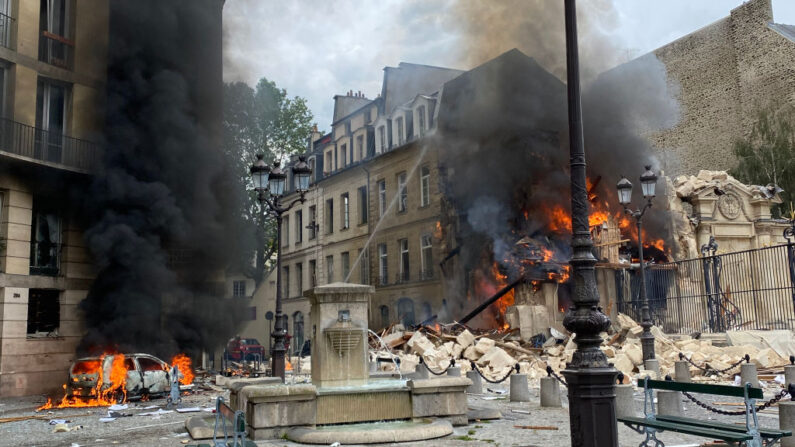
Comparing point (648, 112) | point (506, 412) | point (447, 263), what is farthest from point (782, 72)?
point (506, 412)

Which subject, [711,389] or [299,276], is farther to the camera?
[299,276]

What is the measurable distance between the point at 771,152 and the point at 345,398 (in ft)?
107

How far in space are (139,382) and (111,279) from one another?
463cm

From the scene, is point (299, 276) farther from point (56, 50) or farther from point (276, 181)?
point (276, 181)

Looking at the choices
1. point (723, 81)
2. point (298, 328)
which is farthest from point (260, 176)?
point (723, 81)

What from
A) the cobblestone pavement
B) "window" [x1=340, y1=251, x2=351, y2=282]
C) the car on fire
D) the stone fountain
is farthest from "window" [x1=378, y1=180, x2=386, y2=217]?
the stone fountain

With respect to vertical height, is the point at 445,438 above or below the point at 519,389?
below

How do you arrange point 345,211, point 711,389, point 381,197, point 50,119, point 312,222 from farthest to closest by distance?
point 312,222, point 345,211, point 381,197, point 50,119, point 711,389

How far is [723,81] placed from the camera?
3891 centimetres

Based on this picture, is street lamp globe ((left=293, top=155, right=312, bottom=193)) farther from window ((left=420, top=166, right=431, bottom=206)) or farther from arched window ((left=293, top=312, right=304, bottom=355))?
arched window ((left=293, top=312, right=304, bottom=355))

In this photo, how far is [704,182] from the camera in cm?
2380

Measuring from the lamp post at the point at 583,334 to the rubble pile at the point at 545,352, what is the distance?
27.9 feet

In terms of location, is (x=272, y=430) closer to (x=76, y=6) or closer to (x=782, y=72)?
(x=76, y=6)

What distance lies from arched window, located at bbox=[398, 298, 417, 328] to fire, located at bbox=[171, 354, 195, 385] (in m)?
14.4
